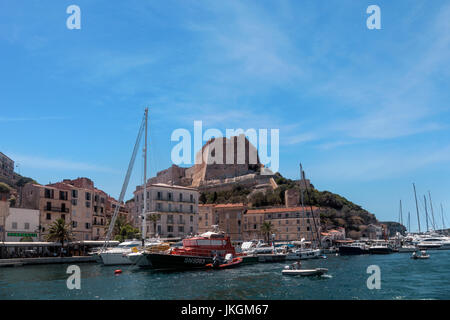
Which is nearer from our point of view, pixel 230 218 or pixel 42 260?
pixel 42 260

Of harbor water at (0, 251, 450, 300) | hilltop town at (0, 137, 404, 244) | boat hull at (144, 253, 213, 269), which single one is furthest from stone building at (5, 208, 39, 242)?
boat hull at (144, 253, 213, 269)

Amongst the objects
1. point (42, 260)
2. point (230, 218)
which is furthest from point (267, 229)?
point (42, 260)

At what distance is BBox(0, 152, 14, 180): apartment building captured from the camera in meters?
117

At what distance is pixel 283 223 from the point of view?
99.1 meters

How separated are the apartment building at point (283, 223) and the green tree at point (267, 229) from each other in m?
1.49

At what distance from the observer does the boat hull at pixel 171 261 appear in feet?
141

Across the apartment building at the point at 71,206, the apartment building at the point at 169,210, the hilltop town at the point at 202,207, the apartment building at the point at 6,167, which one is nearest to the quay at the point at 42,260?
the apartment building at the point at 71,206

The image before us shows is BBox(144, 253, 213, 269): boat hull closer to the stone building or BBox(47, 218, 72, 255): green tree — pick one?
BBox(47, 218, 72, 255): green tree

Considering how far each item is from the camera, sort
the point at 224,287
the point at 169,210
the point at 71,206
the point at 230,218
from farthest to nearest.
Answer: the point at 230,218 → the point at 169,210 → the point at 71,206 → the point at 224,287

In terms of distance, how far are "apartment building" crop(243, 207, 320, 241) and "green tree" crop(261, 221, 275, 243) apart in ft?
4.89

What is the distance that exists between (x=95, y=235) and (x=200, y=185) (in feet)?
275

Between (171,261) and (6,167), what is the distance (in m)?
100

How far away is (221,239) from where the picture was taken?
5025 cm

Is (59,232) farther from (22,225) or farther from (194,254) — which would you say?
(194,254)
